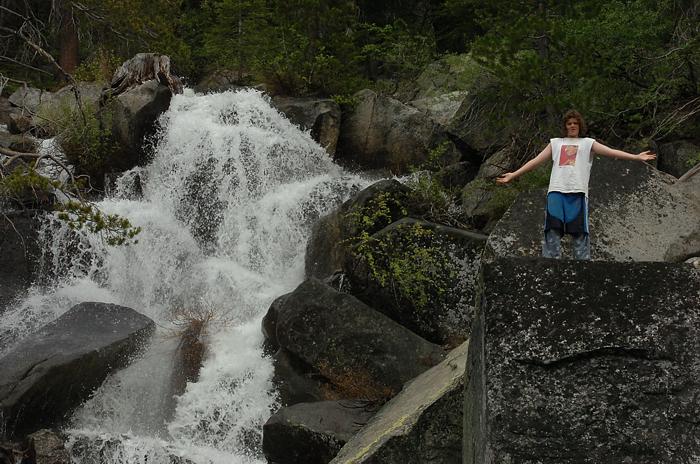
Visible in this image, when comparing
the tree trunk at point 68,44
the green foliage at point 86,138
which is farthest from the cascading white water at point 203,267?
the tree trunk at point 68,44

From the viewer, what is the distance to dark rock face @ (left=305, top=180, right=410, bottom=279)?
36.6 feet

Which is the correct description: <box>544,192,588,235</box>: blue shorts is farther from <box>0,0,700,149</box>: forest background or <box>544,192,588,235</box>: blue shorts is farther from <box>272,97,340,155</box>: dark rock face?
<box>272,97,340,155</box>: dark rock face

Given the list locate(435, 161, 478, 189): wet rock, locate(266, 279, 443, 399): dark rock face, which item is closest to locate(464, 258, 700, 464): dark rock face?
locate(266, 279, 443, 399): dark rock face

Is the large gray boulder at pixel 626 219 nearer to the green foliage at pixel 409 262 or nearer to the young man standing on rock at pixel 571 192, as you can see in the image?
the young man standing on rock at pixel 571 192

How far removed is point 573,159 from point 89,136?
11872 millimetres

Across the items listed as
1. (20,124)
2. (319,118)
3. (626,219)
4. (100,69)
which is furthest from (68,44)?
(626,219)

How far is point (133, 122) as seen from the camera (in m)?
15.2

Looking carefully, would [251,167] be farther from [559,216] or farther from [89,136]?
[559,216]

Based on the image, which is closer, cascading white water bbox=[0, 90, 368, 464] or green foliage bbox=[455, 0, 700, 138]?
cascading white water bbox=[0, 90, 368, 464]

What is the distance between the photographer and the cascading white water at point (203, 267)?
9.27 meters

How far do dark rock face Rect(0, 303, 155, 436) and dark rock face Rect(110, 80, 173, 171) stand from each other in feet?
18.5

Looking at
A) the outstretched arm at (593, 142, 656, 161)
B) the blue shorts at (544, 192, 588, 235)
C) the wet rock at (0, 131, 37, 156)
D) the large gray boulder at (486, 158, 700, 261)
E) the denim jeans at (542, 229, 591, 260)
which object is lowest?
the wet rock at (0, 131, 37, 156)

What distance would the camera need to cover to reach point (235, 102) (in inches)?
630

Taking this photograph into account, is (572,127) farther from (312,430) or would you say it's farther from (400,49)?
(400,49)
